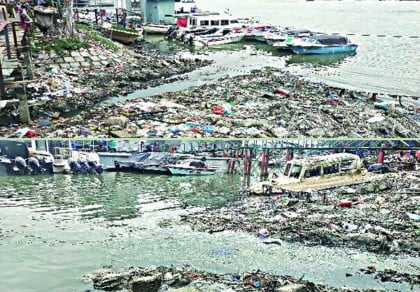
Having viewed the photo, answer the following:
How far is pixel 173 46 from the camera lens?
88.2 feet

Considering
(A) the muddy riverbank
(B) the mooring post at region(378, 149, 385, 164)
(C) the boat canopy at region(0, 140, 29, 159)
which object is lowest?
(A) the muddy riverbank

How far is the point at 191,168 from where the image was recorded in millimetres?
7758

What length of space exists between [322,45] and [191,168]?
1842 centimetres

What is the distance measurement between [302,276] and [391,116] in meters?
8.14

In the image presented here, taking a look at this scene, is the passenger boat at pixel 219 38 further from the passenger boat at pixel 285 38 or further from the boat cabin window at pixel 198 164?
the boat cabin window at pixel 198 164

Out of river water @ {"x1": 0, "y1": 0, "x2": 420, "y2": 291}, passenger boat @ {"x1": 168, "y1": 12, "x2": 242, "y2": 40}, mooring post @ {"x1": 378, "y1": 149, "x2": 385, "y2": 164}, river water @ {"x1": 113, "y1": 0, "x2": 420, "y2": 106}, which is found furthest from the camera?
passenger boat @ {"x1": 168, "y1": 12, "x2": 242, "y2": 40}

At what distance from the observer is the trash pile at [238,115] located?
11.2 metres

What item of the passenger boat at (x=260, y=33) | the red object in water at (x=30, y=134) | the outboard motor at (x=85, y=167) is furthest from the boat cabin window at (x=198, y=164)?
the passenger boat at (x=260, y=33)

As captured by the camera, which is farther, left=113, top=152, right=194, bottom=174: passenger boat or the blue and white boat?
the blue and white boat

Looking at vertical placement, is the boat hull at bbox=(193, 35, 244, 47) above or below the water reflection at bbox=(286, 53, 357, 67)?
above

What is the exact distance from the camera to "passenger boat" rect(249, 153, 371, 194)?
772cm

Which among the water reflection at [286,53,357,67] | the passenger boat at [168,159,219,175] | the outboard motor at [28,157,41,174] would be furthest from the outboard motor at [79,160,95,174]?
the water reflection at [286,53,357,67]

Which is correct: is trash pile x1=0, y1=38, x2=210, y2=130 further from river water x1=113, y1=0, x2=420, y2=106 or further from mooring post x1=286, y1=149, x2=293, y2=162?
mooring post x1=286, y1=149, x2=293, y2=162

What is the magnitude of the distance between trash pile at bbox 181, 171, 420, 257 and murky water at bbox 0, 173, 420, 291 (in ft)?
0.66
